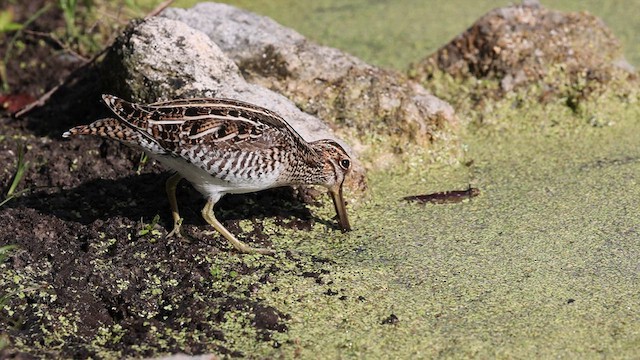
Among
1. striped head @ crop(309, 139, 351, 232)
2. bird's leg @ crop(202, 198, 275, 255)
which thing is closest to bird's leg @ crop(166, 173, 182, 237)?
bird's leg @ crop(202, 198, 275, 255)

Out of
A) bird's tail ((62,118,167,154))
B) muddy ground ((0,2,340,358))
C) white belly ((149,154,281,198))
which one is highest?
bird's tail ((62,118,167,154))

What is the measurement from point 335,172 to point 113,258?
124cm

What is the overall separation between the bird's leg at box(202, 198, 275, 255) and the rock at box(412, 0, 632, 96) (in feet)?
7.88

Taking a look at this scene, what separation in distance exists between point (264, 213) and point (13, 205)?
1302 millimetres

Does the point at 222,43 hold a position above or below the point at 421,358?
above

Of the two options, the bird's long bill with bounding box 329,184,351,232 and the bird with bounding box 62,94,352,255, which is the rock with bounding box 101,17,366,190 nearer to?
the bird's long bill with bounding box 329,184,351,232

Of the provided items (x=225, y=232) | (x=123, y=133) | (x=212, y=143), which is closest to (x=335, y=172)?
(x=225, y=232)

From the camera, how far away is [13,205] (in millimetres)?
5055

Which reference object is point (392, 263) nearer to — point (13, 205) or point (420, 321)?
point (420, 321)

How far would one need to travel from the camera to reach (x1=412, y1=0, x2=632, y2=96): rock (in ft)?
21.3

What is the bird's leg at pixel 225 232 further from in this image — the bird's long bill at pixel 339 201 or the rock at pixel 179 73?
the rock at pixel 179 73

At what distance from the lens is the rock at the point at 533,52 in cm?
650

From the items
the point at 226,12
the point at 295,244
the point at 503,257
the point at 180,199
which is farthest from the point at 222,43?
the point at 503,257

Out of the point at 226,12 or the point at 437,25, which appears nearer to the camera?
the point at 226,12
